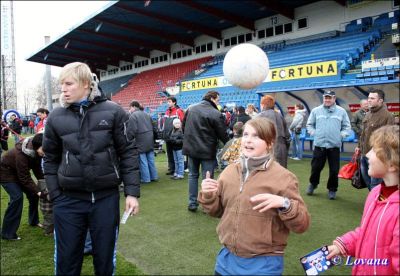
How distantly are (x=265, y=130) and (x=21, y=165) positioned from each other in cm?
320

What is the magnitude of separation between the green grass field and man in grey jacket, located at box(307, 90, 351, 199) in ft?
1.80

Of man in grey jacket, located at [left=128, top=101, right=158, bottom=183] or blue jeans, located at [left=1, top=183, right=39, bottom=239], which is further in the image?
man in grey jacket, located at [left=128, top=101, right=158, bottom=183]

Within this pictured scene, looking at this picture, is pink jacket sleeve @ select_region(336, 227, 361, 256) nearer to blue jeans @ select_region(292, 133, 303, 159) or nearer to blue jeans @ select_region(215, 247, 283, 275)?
blue jeans @ select_region(215, 247, 283, 275)

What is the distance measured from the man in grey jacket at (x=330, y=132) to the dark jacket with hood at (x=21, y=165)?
4300 mm

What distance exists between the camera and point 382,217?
6.04ft

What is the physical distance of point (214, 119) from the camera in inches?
212

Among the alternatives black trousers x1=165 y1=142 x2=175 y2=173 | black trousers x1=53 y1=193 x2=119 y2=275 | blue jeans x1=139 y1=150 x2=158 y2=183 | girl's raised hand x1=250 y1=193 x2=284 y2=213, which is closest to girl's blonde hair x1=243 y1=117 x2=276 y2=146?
girl's raised hand x1=250 y1=193 x2=284 y2=213

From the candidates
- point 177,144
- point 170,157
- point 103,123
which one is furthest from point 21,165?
point 170,157

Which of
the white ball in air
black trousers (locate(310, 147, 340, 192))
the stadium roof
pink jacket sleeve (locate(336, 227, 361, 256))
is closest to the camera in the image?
pink jacket sleeve (locate(336, 227, 361, 256))

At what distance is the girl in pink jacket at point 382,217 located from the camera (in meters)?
Answer: 1.79

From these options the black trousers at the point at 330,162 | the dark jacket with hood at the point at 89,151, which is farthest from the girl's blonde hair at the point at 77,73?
the black trousers at the point at 330,162

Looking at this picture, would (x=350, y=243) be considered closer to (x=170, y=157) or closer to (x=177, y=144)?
(x=177, y=144)

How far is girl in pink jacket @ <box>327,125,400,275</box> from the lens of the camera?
5.88ft

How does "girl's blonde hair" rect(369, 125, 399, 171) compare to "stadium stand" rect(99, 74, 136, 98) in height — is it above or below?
below
